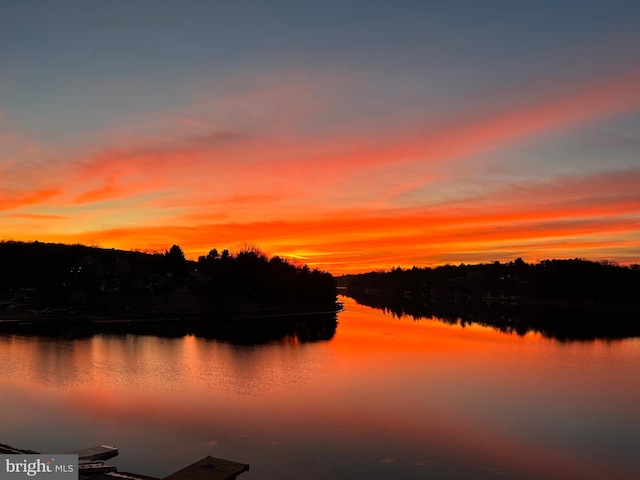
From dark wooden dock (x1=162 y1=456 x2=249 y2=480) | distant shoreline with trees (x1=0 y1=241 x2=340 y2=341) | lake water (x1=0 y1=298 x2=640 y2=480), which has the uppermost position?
distant shoreline with trees (x1=0 y1=241 x2=340 y2=341)

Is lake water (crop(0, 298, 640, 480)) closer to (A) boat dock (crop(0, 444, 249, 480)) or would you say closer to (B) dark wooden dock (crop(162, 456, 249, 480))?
(B) dark wooden dock (crop(162, 456, 249, 480))

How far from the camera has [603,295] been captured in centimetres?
16750

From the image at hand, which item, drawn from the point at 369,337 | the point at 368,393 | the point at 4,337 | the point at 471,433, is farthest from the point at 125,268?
the point at 471,433

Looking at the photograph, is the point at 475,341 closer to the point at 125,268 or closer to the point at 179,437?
the point at 179,437

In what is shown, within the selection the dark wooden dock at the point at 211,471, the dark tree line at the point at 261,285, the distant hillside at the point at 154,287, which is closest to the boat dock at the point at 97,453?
the dark wooden dock at the point at 211,471

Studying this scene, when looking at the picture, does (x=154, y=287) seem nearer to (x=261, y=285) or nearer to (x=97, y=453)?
(x=261, y=285)

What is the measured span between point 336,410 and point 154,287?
11046cm

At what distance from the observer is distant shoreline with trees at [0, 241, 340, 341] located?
290 feet

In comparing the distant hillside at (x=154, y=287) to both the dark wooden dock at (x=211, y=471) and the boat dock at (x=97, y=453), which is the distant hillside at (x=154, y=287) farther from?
the dark wooden dock at (x=211, y=471)

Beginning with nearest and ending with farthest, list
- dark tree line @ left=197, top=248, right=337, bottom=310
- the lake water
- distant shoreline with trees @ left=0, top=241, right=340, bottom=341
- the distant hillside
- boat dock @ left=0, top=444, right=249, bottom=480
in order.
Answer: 1. boat dock @ left=0, top=444, right=249, bottom=480
2. the lake water
3. distant shoreline with trees @ left=0, top=241, right=340, bottom=341
4. the distant hillside
5. dark tree line @ left=197, top=248, right=337, bottom=310

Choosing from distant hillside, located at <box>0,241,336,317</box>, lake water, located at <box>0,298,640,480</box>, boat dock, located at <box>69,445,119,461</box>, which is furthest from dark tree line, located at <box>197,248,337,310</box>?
boat dock, located at <box>69,445,119,461</box>

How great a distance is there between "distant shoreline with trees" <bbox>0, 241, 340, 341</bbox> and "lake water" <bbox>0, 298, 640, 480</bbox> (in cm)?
2789

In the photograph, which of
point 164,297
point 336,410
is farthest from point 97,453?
point 164,297

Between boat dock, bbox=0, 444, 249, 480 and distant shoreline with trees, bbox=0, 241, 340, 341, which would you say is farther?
→ distant shoreline with trees, bbox=0, 241, 340, 341
